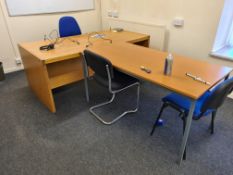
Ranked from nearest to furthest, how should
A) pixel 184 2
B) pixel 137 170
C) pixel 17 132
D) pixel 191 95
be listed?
pixel 191 95 → pixel 137 170 → pixel 17 132 → pixel 184 2

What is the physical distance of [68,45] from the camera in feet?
8.05

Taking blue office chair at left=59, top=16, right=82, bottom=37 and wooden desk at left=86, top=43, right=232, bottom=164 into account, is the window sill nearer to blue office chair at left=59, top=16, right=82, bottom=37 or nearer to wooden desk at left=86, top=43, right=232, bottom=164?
wooden desk at left=86, top=43, right=232, bottom=164

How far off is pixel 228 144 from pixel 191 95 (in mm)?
951

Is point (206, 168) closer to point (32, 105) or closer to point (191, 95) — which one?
point (191, 95)

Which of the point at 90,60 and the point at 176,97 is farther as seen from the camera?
the point at 90,60

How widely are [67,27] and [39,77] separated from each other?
1.25m

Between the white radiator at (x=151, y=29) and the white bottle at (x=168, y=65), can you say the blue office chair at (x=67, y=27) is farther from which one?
the white bottle at (x=168, y=65)

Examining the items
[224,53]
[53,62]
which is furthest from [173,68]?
A: [53,62]

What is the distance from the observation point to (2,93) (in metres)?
2.74

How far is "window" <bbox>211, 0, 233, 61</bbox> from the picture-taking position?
7.78 ft

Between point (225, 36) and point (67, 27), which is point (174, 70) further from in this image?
point (67, 27)

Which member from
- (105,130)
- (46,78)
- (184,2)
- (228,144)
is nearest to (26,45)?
(46,78)

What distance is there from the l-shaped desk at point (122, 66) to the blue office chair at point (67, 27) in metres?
0.41

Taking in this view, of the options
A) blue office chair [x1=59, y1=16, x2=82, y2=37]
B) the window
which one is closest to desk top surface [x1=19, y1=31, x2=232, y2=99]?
blue office chair [x1=59, y1=16, x2=82, y2=37]
